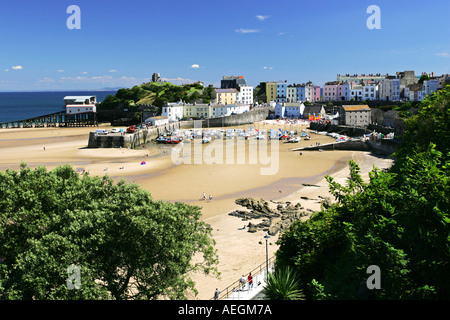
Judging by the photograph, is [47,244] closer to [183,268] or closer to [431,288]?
[183,268]

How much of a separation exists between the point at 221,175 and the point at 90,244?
25.4m

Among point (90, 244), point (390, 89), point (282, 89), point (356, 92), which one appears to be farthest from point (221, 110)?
point (90, 244)

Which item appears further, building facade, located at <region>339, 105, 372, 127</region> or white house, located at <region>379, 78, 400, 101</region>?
white house, located at <region>379, 78, 400, 101</region>

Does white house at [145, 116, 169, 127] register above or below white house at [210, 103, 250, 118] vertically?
below

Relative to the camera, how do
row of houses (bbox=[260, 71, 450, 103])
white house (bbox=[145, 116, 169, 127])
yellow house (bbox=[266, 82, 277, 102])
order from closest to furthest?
white house (bbox=[145, 116, 169, 127]) < row of houses (bbox=[260, 71, 450, 103]) < yellow house (bbox=[266, 82, 277, 102])

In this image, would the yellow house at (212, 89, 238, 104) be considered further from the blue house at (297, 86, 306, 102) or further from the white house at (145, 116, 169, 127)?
the white house at (145, 116, 169, 127)

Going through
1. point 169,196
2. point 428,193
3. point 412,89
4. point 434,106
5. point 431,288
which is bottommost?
point 169,196

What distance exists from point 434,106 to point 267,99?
103 meters

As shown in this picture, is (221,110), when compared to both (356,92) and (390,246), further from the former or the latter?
(390,246)

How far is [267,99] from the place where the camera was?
124 meters

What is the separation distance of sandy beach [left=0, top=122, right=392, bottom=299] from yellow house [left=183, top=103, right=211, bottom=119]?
1134 inches

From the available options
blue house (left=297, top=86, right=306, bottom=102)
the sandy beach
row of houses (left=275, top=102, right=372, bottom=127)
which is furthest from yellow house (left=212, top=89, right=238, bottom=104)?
the sandy beach

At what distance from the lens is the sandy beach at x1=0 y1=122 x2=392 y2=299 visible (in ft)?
60.6

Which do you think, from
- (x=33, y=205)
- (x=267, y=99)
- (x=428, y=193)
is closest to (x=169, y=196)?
(x=33, y=205)
